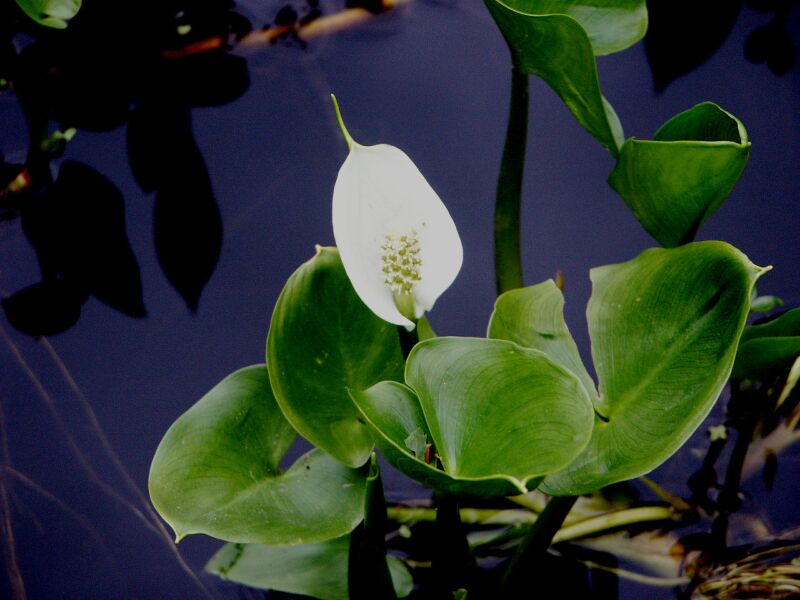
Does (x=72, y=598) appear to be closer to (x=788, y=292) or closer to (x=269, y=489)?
(x=269, y=489)

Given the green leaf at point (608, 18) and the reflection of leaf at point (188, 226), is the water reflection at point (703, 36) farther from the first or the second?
the reflection of leaf at point (188, 226)

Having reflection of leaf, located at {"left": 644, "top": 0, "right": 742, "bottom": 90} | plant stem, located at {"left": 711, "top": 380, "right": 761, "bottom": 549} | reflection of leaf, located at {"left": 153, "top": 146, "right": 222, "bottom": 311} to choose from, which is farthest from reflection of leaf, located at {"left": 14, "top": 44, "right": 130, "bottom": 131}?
plant stem, located at {"left": 711, "top": 380, "right": 761, "bottom": 549}

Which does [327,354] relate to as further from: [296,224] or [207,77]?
[207,77]

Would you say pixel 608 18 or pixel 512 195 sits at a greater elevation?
pixel 608 18

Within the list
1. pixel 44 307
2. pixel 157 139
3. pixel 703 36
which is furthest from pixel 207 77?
pixel 703 36

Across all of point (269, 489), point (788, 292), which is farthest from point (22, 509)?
point (788, 292)

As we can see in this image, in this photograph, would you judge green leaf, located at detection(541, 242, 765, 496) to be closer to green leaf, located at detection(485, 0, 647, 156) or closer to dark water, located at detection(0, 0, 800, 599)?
green leaf, located at detection(485, 0, 647, 156)
